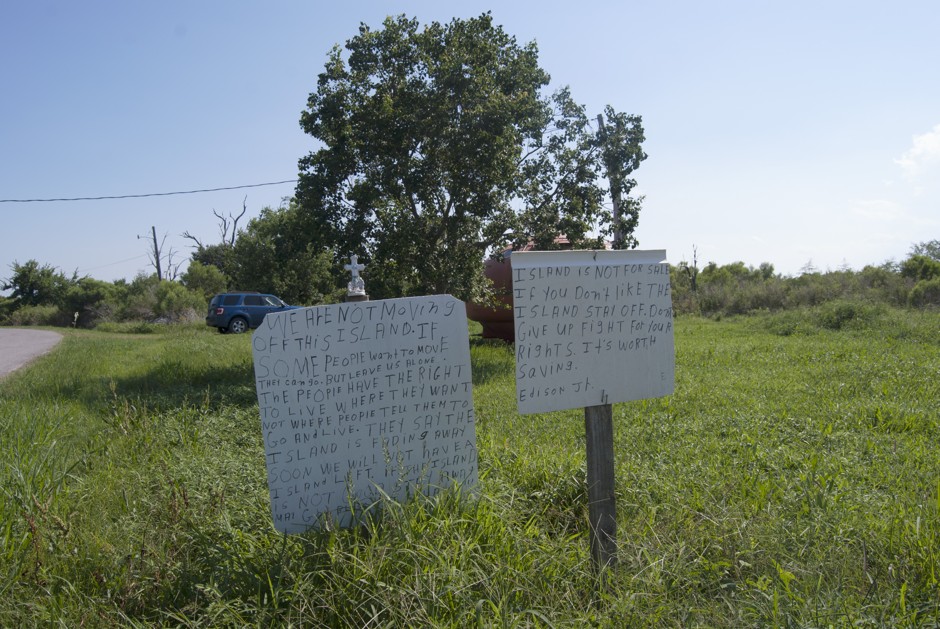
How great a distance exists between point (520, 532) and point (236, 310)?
24787 millimetres

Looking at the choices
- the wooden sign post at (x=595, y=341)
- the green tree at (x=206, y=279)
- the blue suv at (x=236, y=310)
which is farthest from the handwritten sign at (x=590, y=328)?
the green tree at (x=206, y=279)

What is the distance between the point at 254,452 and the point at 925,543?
16.1 feet

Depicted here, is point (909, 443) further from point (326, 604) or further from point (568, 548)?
point (326, 604)

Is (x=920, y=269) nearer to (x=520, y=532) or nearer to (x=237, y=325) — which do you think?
(x=520, y=532)

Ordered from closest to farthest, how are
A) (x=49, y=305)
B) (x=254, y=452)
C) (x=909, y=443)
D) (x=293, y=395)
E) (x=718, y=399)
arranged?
(x=293, y=395) < (x=909, y=443) < (x=254, y=452) < (x=718, y=399) < (x=49, y=305)

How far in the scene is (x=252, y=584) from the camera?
290 centimetres

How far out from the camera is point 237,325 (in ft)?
85.7

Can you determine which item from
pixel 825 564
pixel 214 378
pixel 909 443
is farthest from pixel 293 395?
pixel 214 378

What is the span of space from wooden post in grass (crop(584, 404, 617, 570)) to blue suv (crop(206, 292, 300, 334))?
23.9m

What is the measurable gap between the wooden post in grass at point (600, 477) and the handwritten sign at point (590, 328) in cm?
9

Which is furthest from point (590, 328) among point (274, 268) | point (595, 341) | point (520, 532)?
point (274, 268)

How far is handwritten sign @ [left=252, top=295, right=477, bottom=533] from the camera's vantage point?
10.8 feet

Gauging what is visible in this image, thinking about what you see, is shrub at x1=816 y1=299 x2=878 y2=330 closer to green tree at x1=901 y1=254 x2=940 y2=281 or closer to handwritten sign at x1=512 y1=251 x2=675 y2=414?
green tree at x1=901 y1=254 x2=940 y2=281

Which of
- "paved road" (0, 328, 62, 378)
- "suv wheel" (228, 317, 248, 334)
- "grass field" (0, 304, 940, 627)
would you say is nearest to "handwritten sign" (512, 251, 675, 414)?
"grass field" (0, 304, 940, 627)
